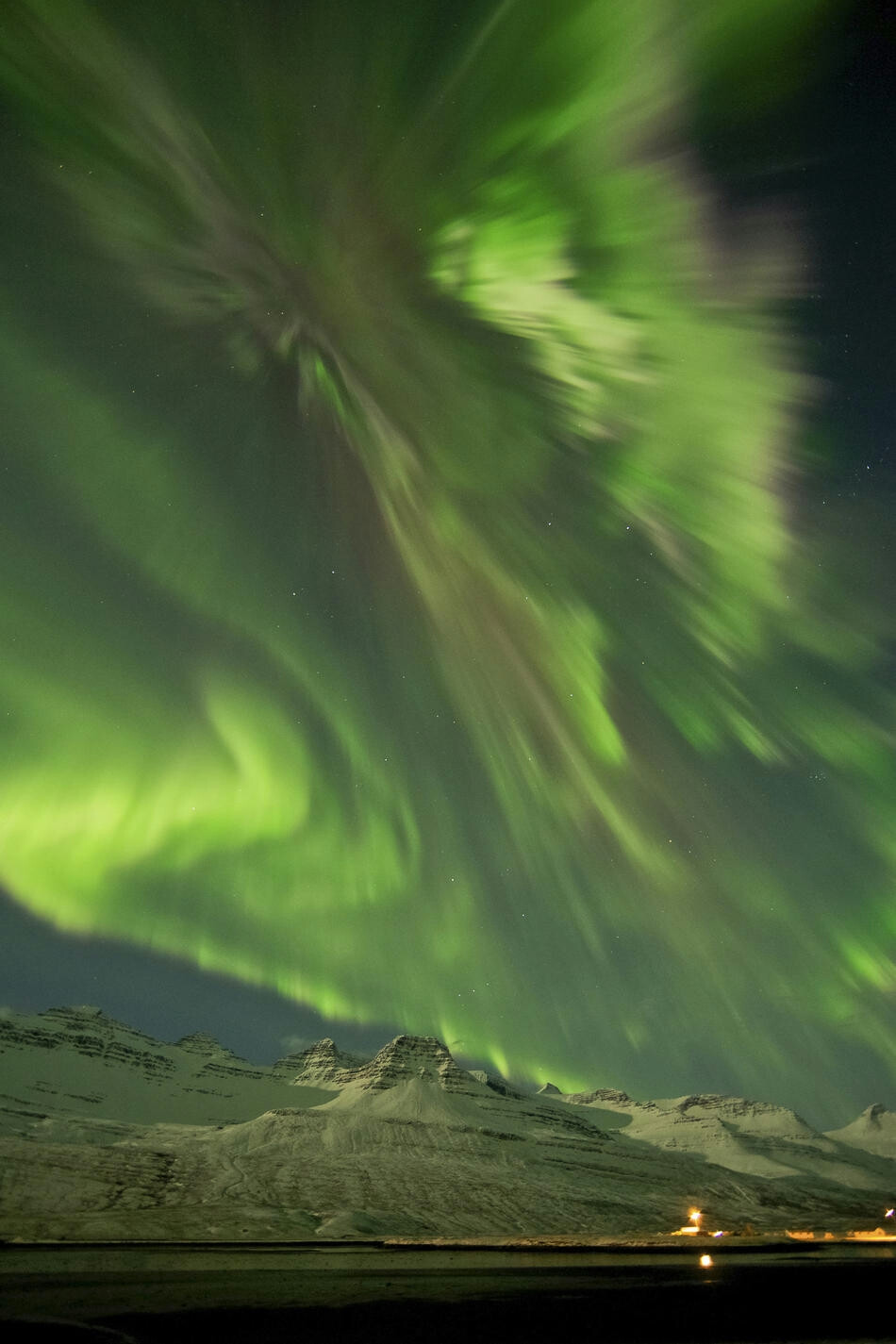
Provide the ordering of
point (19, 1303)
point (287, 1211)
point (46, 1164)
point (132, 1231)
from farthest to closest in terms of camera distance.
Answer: point (46, 1164), point (287, 1211), point (132, 1231), point (19, 1303)

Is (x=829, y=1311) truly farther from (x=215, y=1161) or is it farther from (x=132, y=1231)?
(x=215, y=1161)

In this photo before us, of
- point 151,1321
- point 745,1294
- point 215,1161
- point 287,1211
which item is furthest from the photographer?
point 215,1161

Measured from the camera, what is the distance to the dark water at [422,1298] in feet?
82.0

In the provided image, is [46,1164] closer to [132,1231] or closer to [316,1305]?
[132,1231]

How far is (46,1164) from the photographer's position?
11900 cm

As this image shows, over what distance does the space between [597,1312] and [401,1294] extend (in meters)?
9.78

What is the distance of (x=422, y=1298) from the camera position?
3250 cm

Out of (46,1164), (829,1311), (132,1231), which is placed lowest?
(829,1311)

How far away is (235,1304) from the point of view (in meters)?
29.2

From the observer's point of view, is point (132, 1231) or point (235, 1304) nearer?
point (235, 1304)

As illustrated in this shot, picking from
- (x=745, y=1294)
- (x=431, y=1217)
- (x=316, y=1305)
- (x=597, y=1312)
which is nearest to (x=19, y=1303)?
(x=316, y=1305)

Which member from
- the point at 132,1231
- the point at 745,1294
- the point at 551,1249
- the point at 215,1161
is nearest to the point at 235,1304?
the point at 745,1294

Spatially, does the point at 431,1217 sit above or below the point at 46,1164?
below

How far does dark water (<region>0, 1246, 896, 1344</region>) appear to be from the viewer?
25.0 meters
